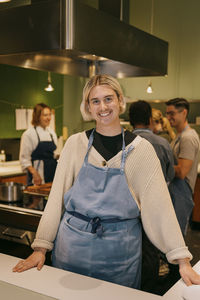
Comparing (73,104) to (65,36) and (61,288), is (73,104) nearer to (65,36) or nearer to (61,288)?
(65,36)

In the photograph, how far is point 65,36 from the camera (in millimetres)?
1519

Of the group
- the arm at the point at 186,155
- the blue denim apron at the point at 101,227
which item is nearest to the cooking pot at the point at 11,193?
the blue denim apron at the point at 101,227

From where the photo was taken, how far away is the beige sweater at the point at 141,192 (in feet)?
4.64

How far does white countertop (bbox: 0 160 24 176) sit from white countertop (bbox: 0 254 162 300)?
3099mm

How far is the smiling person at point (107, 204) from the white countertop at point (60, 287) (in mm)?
110

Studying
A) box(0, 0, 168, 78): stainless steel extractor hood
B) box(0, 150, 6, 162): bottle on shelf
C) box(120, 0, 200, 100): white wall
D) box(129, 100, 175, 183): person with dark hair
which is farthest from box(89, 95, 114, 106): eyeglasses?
box(120, 0, 200, 100): white wall

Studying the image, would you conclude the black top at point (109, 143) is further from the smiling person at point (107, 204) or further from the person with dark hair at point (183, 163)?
the person with dark hair at point (183, 163)

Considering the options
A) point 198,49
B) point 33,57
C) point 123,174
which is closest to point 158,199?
point 123,174

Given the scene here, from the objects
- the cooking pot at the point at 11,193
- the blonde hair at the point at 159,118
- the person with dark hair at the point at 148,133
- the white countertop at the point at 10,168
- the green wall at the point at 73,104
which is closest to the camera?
the cooking pot at the point at 11,193

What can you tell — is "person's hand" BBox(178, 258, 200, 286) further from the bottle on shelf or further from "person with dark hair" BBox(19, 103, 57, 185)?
the bottle on shelf

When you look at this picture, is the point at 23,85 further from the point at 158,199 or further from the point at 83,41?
the point at 158,199

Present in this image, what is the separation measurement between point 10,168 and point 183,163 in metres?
2.59

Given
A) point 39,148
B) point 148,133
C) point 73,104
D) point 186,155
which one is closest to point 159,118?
point 186,155

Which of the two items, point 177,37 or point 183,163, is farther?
point 177,37
